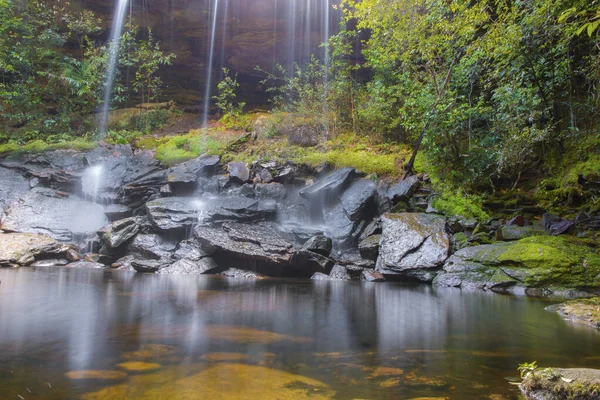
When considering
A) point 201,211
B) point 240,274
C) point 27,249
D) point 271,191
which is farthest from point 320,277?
point 27,249

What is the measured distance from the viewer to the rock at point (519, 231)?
782 cm

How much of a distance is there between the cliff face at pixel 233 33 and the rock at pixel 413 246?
1217 cm

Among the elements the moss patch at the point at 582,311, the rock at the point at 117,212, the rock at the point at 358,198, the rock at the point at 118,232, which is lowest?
the moss patch at the point at 582,311

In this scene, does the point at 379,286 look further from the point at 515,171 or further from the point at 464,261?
the point at 515,171

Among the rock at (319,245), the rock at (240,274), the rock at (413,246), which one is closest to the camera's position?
the rock at (413,246)

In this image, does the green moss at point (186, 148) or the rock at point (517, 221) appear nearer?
the rock at point (517, 221)

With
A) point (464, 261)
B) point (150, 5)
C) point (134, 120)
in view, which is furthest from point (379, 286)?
point (150, 5)

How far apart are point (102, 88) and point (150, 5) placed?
488 centimetres

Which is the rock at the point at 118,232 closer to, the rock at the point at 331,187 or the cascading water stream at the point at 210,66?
the rock at the point at 331,187

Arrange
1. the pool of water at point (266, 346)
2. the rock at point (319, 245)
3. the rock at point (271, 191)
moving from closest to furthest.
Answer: the pool of water at point (266, 346)
the rock at point (319, 245)
the rock at point (271, 191)

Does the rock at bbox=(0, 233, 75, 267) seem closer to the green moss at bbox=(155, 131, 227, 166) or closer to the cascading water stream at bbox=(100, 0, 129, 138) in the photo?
the green moss at bbox=(155, 131, 227, 166)

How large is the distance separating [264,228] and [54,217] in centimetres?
690

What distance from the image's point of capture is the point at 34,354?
7.93 ft

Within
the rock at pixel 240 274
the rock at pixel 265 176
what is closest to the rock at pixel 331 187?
the rock at pixel 265 176
